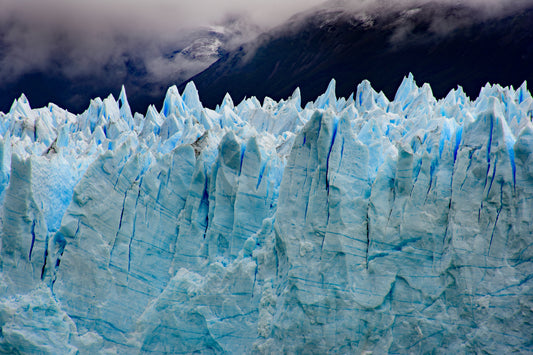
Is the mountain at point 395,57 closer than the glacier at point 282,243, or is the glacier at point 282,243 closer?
the glacier at point 282,243

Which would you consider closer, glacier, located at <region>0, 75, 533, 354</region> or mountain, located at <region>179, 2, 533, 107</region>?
glacier, located at <region>0, 75, 533, 354</region>

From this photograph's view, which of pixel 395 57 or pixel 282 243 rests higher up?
pixel 395 57

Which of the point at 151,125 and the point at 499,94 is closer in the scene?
the point at 499,94

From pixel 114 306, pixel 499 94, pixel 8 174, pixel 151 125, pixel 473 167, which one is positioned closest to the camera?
pixel 473 167

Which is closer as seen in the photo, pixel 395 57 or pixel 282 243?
pixel 282 243

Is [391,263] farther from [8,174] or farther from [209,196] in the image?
[8,174]

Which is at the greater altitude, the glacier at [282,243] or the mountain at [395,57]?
the mountain at [395,57]

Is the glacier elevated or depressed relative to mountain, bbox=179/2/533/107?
depressed

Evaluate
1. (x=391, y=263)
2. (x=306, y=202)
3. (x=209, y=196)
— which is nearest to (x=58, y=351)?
(x=209, y=196)
